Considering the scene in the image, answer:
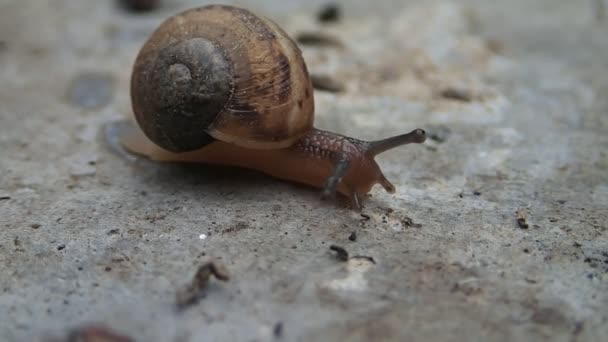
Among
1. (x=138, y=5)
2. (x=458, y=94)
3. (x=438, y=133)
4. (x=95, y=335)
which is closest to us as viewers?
(x=95, y=335)

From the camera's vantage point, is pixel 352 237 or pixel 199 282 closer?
pixel 199 282

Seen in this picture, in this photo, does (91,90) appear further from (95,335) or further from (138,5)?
(95,335)

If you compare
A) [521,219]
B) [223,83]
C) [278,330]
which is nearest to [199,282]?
[278,330]

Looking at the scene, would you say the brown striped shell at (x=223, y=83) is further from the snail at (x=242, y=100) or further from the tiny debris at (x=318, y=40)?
the tiny debris at (x=318, y=40)

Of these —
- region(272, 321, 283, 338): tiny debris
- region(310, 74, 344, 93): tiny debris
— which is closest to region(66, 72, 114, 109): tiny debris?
region(310, 74, 344, 93): tiny debris

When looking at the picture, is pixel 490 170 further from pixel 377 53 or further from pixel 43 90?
pixel 43 90

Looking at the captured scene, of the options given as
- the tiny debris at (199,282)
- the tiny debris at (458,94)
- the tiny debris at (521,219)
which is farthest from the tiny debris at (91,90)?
the tiny debris at (521,219)

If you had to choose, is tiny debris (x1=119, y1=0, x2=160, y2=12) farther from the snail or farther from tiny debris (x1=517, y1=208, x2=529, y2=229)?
tiny debris (x1=517, y1=208, x2=529, y2=229)

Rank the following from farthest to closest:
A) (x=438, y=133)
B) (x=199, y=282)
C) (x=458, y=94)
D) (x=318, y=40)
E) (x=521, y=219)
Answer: (x=318, y=40), (x=458, y=94), (x=438, y=133), (x=521, y=219), (x=199, y=282)
